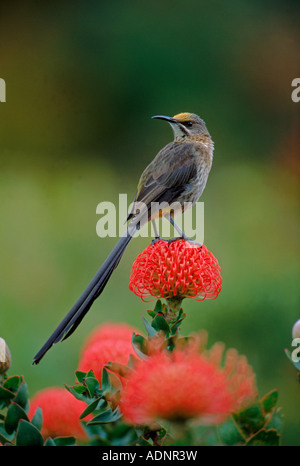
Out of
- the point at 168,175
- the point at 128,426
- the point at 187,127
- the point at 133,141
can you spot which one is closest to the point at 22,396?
the point at 128,426

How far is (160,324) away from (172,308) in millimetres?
234

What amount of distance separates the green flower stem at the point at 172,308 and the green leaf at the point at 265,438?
1.48 ft

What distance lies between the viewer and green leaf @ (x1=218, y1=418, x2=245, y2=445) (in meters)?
0.88

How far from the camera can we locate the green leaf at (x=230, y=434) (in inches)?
34.5

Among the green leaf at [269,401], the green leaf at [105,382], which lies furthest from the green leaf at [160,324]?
the green leaf at [269,401]

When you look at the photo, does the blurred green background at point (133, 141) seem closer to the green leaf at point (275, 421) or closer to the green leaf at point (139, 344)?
the green leaf at point (139, 344)

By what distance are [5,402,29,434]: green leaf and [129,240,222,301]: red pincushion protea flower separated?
472 mm

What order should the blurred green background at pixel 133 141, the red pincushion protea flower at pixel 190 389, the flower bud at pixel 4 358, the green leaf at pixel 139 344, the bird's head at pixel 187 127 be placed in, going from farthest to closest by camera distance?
the blurred green background at pixel 133 141
the bird's head at pixel 187 127
the flower bud at pixel 4 358
the green leaf at pixel 139 344
the red pincushion protea flower at pixel 190 389

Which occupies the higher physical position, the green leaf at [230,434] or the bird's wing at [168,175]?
the bird's wing at [168,175]

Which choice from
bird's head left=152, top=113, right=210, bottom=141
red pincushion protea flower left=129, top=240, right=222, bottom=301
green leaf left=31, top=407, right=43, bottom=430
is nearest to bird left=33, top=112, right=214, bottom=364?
bird's head left=152, top=113, right=210, bottom=141

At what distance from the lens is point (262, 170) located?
3361 mm

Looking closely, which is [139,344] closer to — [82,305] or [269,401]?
[269,401]

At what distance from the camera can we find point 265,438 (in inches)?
34.5

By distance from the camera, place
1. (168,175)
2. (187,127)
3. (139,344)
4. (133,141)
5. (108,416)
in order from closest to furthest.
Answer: (108,416) < (139,344) < (168,175) < (187,127) < (133,141)
